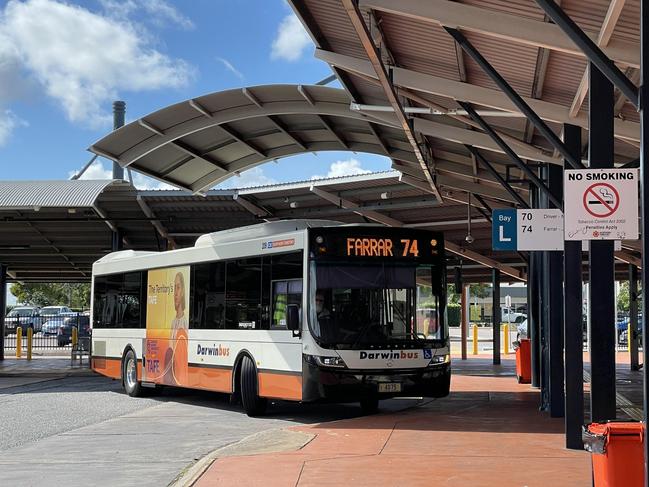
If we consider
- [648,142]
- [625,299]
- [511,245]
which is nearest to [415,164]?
[511,245]

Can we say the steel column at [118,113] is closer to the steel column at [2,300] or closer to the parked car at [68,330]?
the parked car at [68,330]

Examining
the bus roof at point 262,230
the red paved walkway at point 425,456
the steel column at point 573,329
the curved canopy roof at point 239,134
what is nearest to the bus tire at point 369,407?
the red paved walkway at point 425,456

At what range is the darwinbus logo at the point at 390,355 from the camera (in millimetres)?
14250

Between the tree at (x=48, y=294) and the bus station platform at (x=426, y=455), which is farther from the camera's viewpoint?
the tree at (x=48, y=294)

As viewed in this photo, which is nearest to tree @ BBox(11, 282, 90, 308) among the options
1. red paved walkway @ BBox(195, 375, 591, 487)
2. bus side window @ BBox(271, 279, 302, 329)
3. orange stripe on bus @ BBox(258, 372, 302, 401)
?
orange stripe on bus @ BBox(258, 372, 302, 401)

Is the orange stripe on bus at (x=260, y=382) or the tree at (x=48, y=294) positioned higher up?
the tree at (x=48, y=294)

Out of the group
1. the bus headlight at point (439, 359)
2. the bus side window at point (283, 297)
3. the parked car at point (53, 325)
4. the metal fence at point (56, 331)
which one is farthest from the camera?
the parked car at point (53, 325)

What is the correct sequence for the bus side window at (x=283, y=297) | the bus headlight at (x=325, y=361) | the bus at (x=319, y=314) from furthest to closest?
the bus side window at (x=283, y=297)
the bus at (x=319, y=314)
the bus headlight at (x=325, y=361)

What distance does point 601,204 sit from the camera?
7527mm

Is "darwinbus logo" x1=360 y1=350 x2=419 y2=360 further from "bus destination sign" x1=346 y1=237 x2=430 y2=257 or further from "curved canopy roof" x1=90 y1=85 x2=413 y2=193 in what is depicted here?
"curved canopy roof" x1=90 y1=85 x2=413 y2=193

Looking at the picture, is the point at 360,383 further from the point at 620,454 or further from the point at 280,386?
the point at 620,454

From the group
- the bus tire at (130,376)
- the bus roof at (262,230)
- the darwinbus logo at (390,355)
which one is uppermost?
the bus roof at (262,230)

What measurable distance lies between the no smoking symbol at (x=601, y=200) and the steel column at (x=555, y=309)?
5887 mm

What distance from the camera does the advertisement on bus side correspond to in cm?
1788
